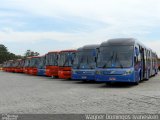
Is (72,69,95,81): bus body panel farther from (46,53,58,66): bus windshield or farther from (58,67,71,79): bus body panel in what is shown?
(46,53,58,66): bus windshield

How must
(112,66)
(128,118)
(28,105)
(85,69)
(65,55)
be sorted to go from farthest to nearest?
(65,55), (85,69), (112,66), (28,105), (128,118)

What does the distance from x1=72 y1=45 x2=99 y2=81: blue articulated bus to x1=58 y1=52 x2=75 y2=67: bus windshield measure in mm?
3527

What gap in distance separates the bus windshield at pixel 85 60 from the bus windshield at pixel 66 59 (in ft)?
11.3

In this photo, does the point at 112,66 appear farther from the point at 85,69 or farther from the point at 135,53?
the point at 85,69

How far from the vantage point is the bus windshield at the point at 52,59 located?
36.1 metres

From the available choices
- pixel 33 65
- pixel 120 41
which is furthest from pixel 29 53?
pixel 120 41

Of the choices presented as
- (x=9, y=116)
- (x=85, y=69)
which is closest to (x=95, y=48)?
(x=85, y=69)

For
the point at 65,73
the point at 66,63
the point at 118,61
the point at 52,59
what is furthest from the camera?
the point at 52,59

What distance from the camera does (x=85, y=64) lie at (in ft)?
88.6

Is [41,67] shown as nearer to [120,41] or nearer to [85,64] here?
[85,64]

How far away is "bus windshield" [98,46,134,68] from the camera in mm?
22016

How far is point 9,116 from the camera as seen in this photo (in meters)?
10.6

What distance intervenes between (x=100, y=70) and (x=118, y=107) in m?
9.92

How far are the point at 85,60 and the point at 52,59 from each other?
9908mm
